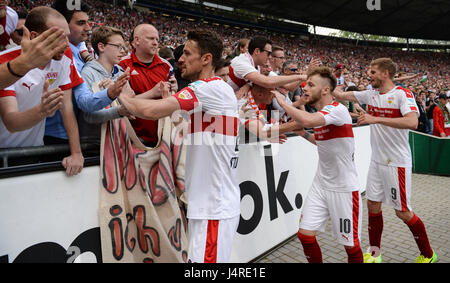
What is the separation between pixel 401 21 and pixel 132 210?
143 feet

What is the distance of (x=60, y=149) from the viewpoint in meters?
2.29

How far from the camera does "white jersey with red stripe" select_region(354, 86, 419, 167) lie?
3918mm

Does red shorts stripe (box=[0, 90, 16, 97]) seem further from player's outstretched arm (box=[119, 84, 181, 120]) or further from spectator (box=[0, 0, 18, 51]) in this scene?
spectator (box=[0, 0, 18, 51])

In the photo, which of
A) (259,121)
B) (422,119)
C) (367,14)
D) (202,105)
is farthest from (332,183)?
(367,14)

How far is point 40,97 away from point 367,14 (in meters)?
38.9

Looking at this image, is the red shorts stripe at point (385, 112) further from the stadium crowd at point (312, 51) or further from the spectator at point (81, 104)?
the spectator at point (81, 104)

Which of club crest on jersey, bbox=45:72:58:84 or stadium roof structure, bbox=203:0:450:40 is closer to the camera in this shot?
club crest on jersey, bbox=45:72:58:84

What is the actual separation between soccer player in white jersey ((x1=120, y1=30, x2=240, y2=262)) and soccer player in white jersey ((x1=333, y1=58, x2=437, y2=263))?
90.0 inches

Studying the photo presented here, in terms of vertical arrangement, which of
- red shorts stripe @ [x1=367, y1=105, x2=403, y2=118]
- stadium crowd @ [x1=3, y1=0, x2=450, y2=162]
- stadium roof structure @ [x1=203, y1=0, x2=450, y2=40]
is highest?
stadium roof structure @ [x1=203, y1=0, x2=450, y2=40]

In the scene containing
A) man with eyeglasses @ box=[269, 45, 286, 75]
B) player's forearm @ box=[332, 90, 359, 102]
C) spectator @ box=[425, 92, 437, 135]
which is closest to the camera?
player's forearm @ box=[332, 90, 359, 102]

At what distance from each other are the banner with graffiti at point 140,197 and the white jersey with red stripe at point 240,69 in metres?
1.13

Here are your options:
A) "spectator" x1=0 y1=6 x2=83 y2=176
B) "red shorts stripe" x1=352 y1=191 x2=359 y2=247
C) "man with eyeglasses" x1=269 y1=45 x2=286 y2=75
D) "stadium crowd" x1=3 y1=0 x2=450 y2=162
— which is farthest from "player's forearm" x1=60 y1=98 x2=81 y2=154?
"man with eyeglasses" x1=269 y1=45 x2=286 y2=75

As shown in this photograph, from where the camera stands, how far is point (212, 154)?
2.38 m

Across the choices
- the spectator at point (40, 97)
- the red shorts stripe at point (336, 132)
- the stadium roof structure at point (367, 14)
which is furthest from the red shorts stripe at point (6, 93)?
the stadium roof structure at point (367, 14)
